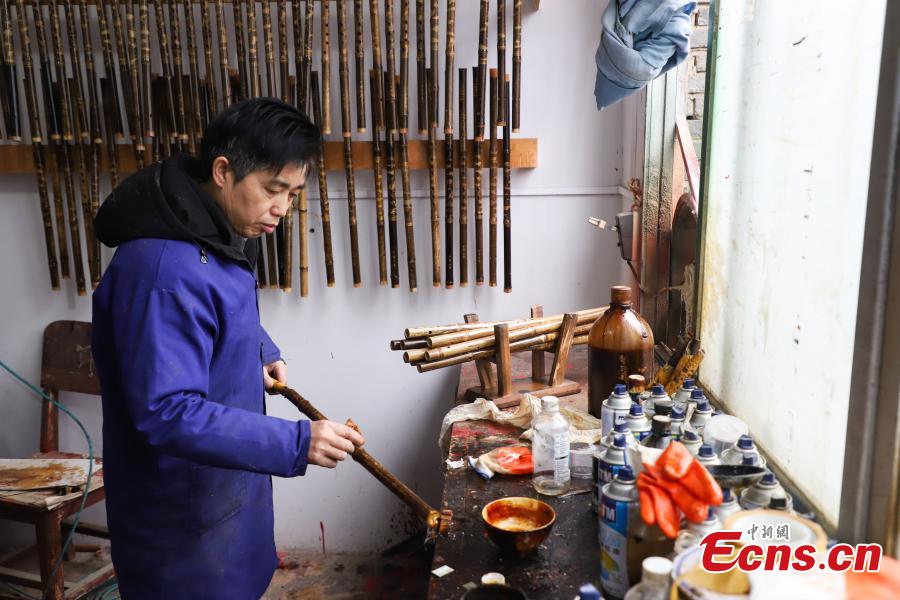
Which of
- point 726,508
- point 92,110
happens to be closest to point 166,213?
point 726,508

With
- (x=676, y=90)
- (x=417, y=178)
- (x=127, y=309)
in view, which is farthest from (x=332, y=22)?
(x=127, y=309)

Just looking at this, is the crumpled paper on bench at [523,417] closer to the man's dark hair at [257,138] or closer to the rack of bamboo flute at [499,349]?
the rack of bamboo flute at [499,349]

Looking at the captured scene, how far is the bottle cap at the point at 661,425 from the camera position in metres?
1.46

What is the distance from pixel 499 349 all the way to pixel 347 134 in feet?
4.29

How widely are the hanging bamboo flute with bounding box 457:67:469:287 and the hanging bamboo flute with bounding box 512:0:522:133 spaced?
0.71 ft

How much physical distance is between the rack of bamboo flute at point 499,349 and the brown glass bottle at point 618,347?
32cm

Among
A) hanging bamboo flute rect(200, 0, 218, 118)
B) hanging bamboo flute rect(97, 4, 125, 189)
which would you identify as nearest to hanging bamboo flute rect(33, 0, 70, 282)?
hanging bamboo flute rect(97, 4, 125, 189)

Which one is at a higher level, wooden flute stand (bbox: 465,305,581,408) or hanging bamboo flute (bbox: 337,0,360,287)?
hanging bamboo flute (bbox: 337,0,360,287)

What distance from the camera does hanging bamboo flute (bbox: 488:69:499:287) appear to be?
3100 mm

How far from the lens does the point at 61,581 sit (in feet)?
8.73

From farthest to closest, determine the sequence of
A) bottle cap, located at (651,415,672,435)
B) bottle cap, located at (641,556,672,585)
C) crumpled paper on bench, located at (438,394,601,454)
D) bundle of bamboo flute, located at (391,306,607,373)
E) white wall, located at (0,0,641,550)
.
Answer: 1. white wall, located at (0,0,641,550)
2. bundle of bamboo flute, located at (391,306,607,373)
3. crumpled paper on bench, located at (438,394,601,454)
4. bottle cap, located at (651,415,672,435)
5. bottle cap, located at (641,556,672,585)

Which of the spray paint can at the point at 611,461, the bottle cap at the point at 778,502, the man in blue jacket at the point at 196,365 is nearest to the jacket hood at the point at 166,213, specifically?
the man in blue jacket at the point at 196,365

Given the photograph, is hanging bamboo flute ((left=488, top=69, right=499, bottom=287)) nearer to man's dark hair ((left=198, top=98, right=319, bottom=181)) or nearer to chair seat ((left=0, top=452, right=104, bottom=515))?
man's dark hair ((left=198, top=98, right=319, bottom=181))

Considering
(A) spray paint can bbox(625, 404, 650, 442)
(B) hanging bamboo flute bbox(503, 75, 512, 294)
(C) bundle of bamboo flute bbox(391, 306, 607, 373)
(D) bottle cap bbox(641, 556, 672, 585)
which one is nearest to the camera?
(D) bottle cap bbox(641, 556, 672, 585)
